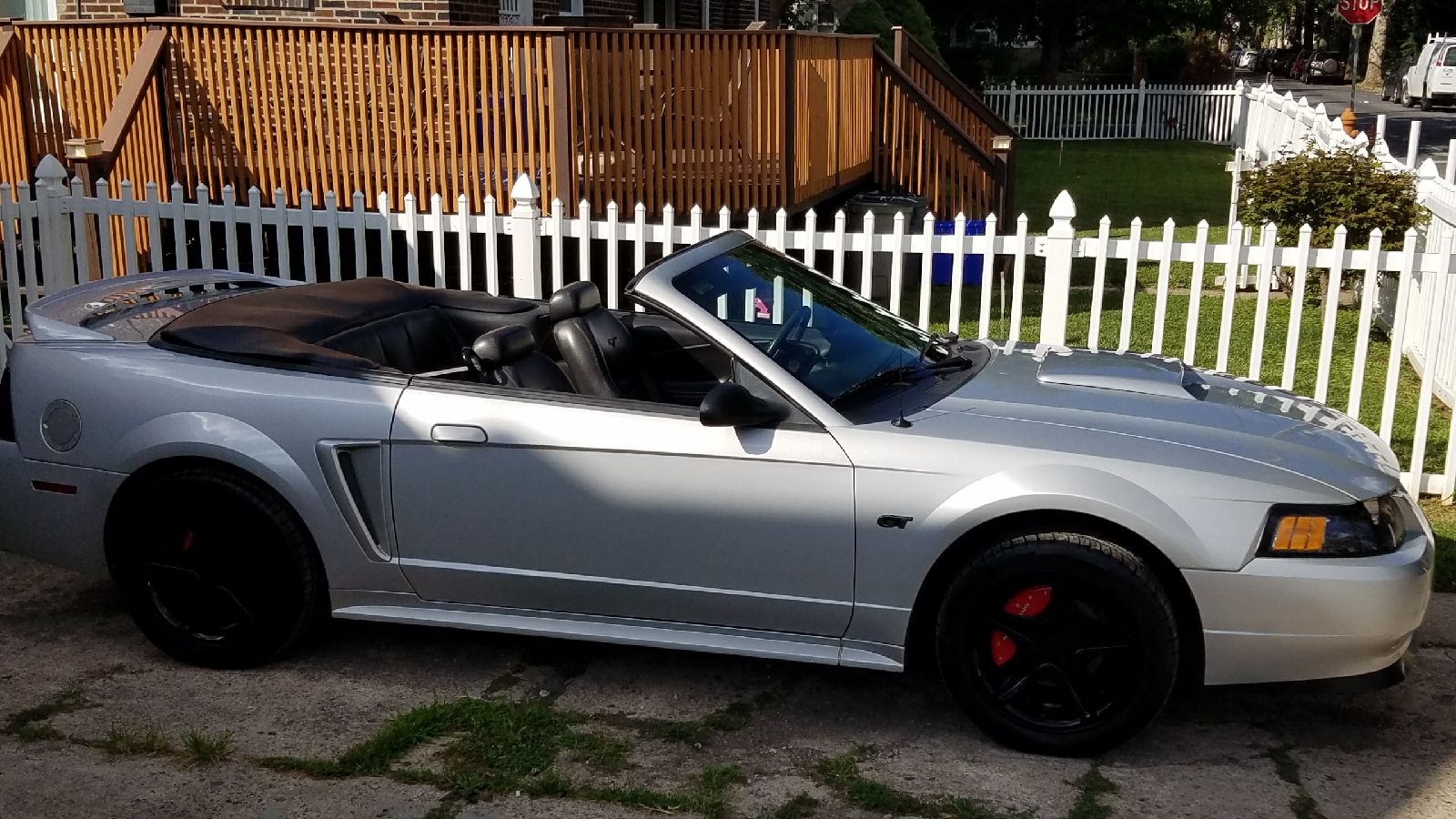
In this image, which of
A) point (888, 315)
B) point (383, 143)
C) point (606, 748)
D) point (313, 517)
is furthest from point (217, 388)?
point (383, 143)

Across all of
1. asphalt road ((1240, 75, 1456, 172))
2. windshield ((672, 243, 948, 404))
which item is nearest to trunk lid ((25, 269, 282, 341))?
windshield ((672, 243, 948, 404))

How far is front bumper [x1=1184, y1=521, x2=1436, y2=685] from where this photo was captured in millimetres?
3898

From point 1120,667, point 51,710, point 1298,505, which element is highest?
point 1298,505

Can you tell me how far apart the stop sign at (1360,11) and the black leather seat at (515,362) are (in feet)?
95.4

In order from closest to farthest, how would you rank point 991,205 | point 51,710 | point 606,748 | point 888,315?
1. point 606,748
2. point 51,710
3. point 888,315
4. point 991,205

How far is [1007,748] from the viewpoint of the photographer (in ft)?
13.7

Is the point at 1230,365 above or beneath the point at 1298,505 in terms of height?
beneath

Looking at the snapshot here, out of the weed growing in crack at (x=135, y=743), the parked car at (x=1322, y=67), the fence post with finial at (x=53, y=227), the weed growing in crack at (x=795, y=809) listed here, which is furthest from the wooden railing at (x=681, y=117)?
the parked car at (x=1322, y=67)

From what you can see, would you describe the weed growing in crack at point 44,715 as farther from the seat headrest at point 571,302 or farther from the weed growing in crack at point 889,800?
the weed growing in crack at point 889,800

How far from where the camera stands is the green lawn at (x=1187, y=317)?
787 centimetres

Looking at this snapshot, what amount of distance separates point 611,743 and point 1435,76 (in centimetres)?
4127

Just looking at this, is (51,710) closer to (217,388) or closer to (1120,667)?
(217,388)

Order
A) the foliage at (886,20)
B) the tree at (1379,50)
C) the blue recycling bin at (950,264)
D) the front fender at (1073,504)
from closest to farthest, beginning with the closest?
the front fender at (1073,504)
the blue recycling bin at (950,264)
the foliage at (886,20)
the tree at (1379,50)

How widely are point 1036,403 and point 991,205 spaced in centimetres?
862
